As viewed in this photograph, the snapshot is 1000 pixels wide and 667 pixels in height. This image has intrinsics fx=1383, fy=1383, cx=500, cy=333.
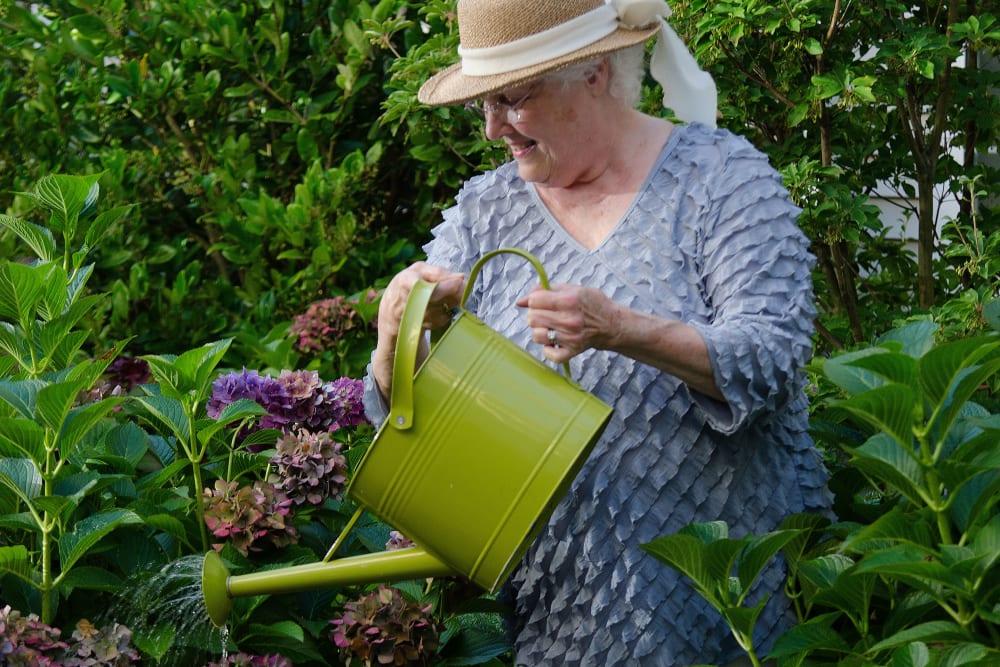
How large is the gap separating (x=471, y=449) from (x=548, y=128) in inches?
19.0

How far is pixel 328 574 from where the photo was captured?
1.71 m

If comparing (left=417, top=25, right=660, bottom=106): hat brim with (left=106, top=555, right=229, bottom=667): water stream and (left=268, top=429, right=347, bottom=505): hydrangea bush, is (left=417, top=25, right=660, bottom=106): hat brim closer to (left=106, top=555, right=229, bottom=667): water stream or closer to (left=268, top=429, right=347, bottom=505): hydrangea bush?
(left=268, top=429, right=347, bottom=505): hydrangea bush

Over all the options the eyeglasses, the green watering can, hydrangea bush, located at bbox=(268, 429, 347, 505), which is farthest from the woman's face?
hydrangea bush, located at bbox=(268, 429, 347, 505)

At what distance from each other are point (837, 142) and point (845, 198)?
0.43 meters

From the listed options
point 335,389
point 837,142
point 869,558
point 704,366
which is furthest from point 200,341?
point 869,558

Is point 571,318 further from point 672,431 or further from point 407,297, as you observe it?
point 672,431

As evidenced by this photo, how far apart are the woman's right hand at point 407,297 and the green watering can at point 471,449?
0.07 m

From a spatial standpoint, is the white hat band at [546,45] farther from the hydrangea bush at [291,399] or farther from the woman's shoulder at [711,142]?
the hydrangea bush at [291,399]

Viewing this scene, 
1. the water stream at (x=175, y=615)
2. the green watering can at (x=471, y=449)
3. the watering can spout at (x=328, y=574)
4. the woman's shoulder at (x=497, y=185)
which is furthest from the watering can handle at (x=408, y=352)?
the water stream at (x=175, y=615)

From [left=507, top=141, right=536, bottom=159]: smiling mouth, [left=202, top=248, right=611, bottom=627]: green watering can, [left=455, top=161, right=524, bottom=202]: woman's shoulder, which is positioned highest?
[left=507, top=141, right=536, bottom=159]: smiling mouth

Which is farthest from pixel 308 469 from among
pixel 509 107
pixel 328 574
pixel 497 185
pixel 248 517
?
pixel 509 107

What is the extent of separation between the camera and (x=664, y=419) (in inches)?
72.9

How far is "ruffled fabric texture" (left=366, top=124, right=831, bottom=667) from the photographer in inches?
71.4

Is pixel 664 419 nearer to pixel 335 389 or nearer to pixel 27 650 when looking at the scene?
pixel 335 389
